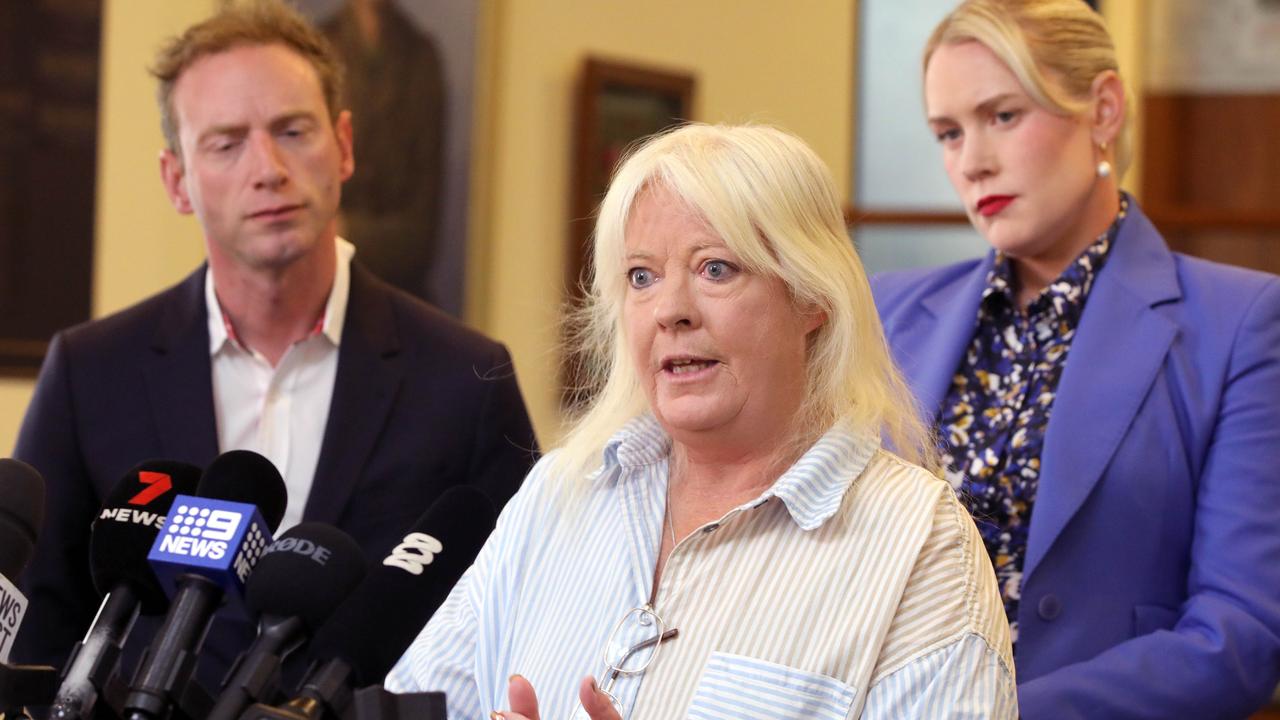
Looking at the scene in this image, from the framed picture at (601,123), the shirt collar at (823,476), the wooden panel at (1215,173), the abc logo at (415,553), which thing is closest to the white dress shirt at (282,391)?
the abc logo at (415,553)

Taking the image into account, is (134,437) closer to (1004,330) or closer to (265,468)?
(265,468)

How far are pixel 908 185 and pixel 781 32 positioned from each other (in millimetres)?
829

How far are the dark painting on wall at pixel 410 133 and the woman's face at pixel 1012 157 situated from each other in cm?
295

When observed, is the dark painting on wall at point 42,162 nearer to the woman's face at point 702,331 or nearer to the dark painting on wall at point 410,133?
the dark painting on wall at point 410,133

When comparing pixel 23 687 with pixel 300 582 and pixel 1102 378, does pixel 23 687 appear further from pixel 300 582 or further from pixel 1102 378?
pixel 1102 378

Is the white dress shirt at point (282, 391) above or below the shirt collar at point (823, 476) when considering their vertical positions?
below

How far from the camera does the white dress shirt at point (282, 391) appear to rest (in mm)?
2688

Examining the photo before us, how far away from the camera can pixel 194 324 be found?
9.07 feet

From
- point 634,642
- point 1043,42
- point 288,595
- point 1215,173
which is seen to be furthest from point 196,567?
point 1215,173

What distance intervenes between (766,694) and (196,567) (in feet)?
2.03

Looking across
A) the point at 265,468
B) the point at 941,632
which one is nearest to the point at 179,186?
the point at 265,468

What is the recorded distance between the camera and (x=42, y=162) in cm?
451

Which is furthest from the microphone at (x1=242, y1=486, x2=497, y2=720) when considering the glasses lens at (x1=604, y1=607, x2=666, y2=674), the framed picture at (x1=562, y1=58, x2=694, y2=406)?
the framed picture at (x1=562, y1=58, x2=694, y2=406)

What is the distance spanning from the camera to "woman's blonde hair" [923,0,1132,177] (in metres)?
2.42
